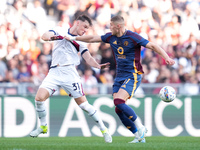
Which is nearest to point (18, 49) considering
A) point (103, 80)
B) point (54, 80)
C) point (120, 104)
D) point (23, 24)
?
point (23, 24)

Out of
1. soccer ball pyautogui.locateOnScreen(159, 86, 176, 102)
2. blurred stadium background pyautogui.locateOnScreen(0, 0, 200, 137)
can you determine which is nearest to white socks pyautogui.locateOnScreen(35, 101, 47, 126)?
soccer ball pyautogui.locateOnScreen(159, 86, 176, 102)

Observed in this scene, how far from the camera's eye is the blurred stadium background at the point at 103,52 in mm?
→ 14102

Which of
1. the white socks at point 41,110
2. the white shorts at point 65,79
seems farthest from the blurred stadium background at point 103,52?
the white socks at point 41,110

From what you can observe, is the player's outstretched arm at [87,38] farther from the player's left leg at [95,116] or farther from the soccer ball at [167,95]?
→ the soccer ball at [167,95]

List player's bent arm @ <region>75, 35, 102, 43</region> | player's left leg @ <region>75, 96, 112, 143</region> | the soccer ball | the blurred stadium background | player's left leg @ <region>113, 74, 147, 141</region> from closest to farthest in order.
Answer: player's left leg @ <region>113, 74, 147, 141</region>, player's bent arm @ <region>75, 35, 102, 43</region>, player's left leg @ <region>75, 96, 112, 143</region>, the soccer ball, the blurred stadium background

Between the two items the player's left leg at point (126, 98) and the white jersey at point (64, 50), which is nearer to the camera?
the player's left leg at point (126, 98)

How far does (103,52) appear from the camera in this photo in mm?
16766

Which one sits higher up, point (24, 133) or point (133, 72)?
point (133, 72)

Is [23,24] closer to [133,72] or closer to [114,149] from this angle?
[133,72]

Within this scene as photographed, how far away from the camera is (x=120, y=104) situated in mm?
9539

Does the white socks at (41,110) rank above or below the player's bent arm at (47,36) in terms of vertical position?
below

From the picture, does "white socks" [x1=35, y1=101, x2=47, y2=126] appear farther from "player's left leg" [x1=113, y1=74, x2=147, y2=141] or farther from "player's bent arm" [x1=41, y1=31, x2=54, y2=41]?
"player's left leg" [x1=113, y1=74, x2=147, y2=141]

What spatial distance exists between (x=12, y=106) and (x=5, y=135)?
791 millimetres

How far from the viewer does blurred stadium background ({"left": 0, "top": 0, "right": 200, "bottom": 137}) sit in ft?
46.3
